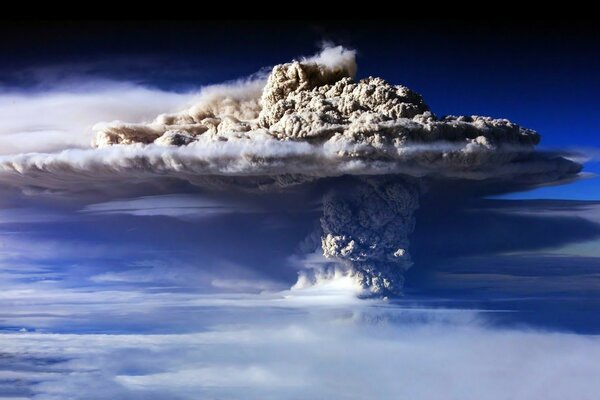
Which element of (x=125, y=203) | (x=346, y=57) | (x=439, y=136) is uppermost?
(x=346, y=57)

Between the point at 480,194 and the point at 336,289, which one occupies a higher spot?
the point at 480,194

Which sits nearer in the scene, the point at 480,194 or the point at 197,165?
the point at 197,165

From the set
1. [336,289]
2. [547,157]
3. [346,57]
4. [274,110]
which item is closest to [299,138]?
[274,110]

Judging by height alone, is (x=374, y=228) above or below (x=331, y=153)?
below

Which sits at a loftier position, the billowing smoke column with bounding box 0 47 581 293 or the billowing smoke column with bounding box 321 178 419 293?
the billowing smoke column with bounding box 0 47 581 293

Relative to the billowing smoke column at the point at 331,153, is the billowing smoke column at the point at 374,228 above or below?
below

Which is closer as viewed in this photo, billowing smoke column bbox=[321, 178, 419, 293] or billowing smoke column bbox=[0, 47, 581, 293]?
billowing smoke column bbox=[0, 47, 581, 293]

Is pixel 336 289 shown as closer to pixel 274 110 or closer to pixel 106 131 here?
pixel 274 110
